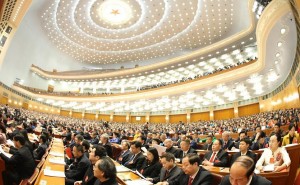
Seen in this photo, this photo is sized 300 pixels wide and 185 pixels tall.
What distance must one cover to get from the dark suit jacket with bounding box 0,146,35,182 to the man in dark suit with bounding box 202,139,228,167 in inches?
112

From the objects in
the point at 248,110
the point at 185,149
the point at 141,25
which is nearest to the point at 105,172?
the point at 185,149

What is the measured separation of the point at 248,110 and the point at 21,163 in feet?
66.5

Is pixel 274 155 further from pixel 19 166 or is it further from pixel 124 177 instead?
pixel 19 166

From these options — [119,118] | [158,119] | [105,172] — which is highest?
[119,118]

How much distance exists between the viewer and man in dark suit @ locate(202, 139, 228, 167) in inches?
168

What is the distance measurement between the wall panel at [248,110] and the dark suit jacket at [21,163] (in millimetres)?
19680

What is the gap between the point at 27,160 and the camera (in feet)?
11.0

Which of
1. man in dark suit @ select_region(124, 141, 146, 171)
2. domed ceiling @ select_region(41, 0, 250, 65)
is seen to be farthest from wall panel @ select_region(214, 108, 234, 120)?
man in dark suit @ select_region(124, 141, 146, 171)

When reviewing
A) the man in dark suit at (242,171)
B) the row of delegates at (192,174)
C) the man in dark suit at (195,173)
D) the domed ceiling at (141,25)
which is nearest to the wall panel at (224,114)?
the domed ceiling at (141,25)

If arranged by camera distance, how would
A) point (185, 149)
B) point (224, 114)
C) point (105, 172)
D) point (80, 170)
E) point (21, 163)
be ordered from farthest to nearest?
point (224, 114), point (185, 149), point (80, 170), point (21, 163), point (105, 172)

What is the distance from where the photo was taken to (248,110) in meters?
20.7

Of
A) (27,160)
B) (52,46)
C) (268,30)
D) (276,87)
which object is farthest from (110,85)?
(27,160)

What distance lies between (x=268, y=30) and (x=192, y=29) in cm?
1729

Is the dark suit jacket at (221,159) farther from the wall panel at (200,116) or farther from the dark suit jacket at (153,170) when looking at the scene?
the wall panel at (200,116)
